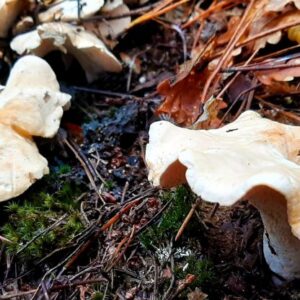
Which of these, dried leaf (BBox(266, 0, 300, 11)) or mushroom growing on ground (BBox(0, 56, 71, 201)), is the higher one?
dried leaf (BBox(266, 0, 300, 11))

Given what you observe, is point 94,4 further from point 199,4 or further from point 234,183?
point 234,183

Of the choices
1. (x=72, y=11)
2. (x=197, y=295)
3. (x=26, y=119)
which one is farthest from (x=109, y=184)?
(x=72, y=11)

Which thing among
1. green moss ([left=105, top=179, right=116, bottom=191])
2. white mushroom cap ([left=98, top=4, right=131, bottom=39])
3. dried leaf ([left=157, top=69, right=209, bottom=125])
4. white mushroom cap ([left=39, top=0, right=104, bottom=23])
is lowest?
green moss ([left=105, top=179, right=116, bottom=191])

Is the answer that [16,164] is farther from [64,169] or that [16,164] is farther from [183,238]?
[183,238]

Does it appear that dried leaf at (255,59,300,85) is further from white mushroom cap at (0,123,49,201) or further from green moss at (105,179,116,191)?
white mushroom cap at (0,123,49,201)

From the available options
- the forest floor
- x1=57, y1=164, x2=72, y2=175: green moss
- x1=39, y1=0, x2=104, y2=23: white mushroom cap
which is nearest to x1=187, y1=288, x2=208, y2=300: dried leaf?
the forest floor

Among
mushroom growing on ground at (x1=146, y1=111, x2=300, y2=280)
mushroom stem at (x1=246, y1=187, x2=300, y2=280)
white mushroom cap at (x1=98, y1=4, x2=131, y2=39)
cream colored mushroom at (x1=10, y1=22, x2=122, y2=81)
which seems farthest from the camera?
white mushroom cap at (x1=98, y1=4, x2=131, y2=39)

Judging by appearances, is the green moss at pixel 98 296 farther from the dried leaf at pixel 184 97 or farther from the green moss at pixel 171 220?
the dried leaf at pixel 184 97
